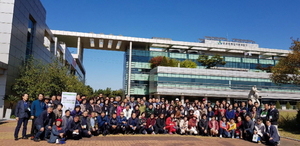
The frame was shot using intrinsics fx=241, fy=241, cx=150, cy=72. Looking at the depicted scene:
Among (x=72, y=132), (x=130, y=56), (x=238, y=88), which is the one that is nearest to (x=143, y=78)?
(x=130, y=56)

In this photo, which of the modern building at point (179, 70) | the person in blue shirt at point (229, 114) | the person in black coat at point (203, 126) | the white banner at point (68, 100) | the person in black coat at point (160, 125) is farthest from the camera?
the modern building at point (179, 70)

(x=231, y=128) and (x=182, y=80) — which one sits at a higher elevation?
(x=182, y=80)

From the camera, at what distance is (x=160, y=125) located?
502 inches

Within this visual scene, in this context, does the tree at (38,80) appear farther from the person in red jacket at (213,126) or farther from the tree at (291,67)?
the tree at (291,67)

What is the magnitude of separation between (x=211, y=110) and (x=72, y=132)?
298 inches

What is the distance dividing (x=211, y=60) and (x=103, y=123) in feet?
145

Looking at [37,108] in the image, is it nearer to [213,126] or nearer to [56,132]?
[56,132]

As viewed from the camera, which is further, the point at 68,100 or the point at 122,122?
the point at 68,100

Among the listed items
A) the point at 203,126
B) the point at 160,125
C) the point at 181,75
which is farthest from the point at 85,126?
the point at 181,75

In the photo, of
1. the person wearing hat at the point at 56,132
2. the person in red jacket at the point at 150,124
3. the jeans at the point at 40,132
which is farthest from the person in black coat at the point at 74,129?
the person in red jacket at the point at 150,124

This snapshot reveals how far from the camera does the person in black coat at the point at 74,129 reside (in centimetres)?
1013

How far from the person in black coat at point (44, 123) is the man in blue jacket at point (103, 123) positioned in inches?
87.4

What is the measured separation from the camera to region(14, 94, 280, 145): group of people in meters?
9.96

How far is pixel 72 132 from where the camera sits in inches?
401
